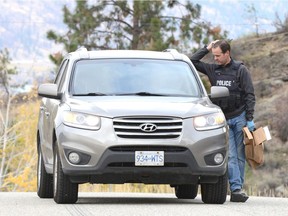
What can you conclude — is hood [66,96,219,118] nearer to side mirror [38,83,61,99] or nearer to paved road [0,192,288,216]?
side mirror [38,83,61,99]

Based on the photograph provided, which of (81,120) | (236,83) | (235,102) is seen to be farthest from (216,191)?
(236,83)

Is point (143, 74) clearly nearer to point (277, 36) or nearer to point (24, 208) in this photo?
point (24, 208)

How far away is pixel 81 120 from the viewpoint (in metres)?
12.6

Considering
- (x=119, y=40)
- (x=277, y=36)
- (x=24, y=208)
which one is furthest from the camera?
(x=277, y=36)

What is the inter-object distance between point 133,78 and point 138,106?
1.16m

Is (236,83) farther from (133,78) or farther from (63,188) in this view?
(63,188)

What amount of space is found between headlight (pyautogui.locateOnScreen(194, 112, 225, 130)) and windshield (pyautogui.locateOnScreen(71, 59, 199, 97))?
79 centimetres

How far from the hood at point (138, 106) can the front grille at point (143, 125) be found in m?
0.06

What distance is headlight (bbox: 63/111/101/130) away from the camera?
1252 centimetres

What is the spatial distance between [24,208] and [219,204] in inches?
97.7

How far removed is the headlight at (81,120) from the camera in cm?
1252

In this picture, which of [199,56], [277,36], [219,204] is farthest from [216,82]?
[277,36]

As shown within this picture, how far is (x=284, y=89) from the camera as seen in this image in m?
52.1

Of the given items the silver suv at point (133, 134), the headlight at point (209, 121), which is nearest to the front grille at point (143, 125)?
the silver suv at point (133, 134)
